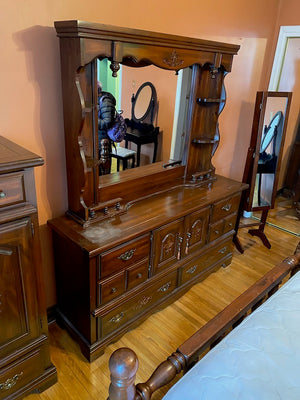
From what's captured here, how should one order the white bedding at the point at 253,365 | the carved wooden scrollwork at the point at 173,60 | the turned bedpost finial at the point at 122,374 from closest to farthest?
the turned bedpost finial at the point at 122,374, the white bedding at the point at 253,365, the carved wooden scrollwork at the point at 173,60

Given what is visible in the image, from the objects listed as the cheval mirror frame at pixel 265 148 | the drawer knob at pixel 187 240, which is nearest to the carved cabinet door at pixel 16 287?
the drawer knob at pixel 187 240

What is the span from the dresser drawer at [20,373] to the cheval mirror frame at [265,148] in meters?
1.94

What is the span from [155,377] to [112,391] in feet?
0.50

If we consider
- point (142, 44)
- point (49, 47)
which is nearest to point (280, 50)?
point (142, 44)

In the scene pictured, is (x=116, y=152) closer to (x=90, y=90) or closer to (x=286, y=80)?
(x=90, y=90)

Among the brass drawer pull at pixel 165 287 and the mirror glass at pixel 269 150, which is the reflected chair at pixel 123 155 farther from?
the mirror glass at pixel 269 150

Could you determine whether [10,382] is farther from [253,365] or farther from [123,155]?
[123,155]

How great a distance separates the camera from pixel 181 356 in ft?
3.11

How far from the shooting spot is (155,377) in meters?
0.89

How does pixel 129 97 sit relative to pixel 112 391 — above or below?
above

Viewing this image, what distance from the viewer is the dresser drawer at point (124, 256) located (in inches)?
60.4

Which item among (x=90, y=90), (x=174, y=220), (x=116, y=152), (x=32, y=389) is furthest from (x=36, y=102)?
(x=32, y=389)

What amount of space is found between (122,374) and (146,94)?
59.6 inches

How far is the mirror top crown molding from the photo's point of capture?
1299 millimetres
